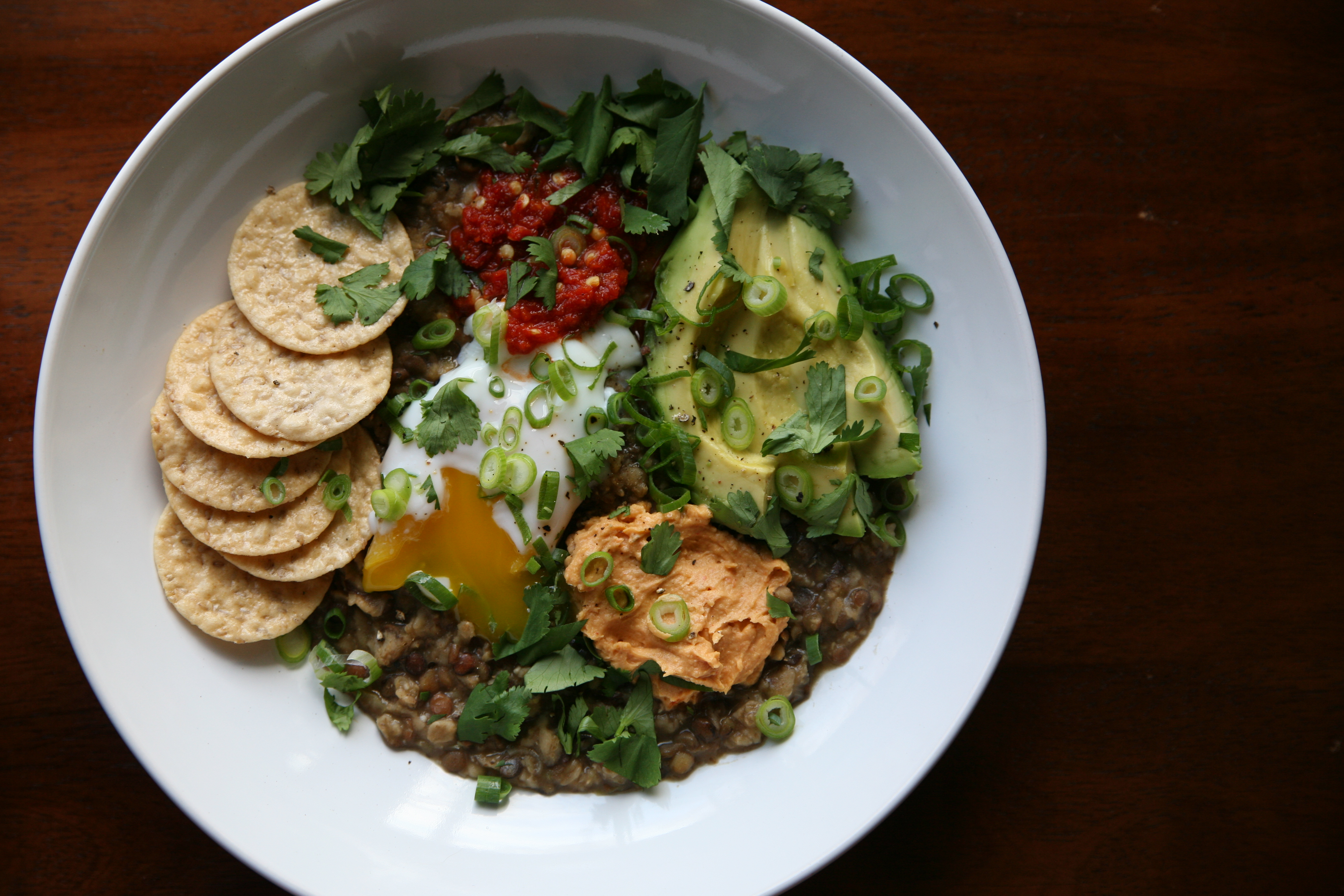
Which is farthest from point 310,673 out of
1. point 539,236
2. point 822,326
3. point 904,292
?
point 904,292

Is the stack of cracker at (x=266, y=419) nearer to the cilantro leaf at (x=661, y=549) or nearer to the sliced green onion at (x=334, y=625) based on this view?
the sliced green onion at (x=334, y=625)

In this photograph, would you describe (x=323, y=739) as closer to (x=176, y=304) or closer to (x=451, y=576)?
(x=451, y=576)

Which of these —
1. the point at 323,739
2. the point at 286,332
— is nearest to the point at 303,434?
the point at 286,332

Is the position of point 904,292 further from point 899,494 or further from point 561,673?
point 561,673

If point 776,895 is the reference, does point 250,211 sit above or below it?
above

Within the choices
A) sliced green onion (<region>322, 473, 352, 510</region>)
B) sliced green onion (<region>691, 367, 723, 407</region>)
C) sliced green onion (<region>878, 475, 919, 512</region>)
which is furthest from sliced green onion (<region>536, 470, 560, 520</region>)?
sliced green onion (<region>878, 475, 919, 512</region>)

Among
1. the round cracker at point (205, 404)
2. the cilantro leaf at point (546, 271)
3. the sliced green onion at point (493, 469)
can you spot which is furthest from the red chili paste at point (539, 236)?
the round cracker at point (205, 404)

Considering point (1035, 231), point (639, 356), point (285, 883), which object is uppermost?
point (1035, 231)
